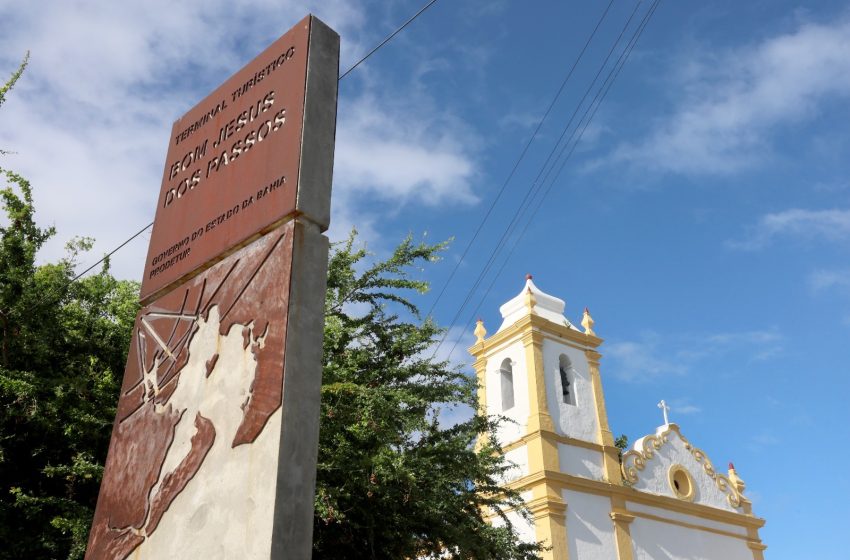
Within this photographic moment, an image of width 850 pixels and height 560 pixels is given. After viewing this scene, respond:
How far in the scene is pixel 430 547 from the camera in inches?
315

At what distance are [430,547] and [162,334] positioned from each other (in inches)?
207

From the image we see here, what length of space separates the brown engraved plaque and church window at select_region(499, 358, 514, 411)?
13.8 meters

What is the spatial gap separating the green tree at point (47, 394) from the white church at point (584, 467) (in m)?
9.15

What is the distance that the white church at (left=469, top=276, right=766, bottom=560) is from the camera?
15.3 metres

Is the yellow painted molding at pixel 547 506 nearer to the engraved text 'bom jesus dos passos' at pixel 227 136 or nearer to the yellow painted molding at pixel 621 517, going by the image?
the yellow painted molding at pixel 621 517

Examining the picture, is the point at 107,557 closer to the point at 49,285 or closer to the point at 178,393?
the point at 178,393

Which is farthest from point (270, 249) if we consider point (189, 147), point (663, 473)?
point (663, 473)

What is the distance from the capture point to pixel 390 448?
7070mm

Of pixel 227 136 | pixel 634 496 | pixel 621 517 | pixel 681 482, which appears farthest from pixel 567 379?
pixel 227 136

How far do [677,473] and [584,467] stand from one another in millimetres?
3433

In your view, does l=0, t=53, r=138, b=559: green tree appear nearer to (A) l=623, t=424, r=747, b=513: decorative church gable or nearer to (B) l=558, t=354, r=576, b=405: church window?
(B) l=558, t=354, r=576, b=405: church window

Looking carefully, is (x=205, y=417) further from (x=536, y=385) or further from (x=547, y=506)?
(x=536, y=385)

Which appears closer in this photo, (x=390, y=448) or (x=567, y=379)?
(x=390, y=448)

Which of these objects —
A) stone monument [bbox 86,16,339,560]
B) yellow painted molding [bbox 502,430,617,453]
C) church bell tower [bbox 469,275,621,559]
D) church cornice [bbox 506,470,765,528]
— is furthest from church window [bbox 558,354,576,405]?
stone monument [bbox 86,16,339,560]
